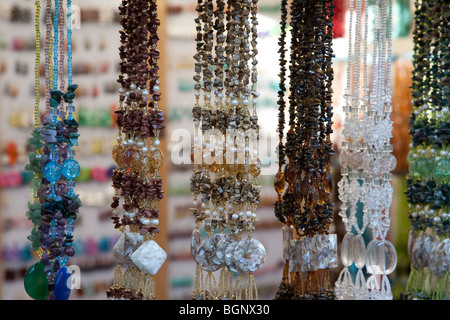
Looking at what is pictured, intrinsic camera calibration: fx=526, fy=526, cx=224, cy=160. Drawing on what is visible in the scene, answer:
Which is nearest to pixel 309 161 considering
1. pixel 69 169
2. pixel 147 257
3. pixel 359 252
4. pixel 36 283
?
pixel 359 252

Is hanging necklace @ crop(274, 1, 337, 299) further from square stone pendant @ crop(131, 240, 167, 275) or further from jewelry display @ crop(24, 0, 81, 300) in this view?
jewelry display @ crop(24, 0, 81, 300)

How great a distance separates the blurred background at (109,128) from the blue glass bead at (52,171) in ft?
1.91

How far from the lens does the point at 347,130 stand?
136 cm

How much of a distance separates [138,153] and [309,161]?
398 mm

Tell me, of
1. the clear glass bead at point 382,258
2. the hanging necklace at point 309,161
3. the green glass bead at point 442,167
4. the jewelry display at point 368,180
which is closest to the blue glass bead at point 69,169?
the hanging necklace at point 309,161

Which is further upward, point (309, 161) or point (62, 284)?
point (309, 161)

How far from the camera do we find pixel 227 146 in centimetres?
121

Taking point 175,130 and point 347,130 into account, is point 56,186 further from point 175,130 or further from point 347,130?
point 175,130

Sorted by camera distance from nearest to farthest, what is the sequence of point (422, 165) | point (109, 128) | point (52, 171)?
point (52, 171) → point (422, 165) → point (109, 128)

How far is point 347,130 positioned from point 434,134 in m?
0.22

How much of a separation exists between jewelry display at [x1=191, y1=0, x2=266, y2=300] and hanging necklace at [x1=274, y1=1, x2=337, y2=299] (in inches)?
3.9

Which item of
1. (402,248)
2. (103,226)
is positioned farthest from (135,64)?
(402,248)

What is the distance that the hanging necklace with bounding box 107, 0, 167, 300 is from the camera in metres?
1.17

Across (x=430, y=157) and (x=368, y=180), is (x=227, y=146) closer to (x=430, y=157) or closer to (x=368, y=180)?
(x=368, y=180)
